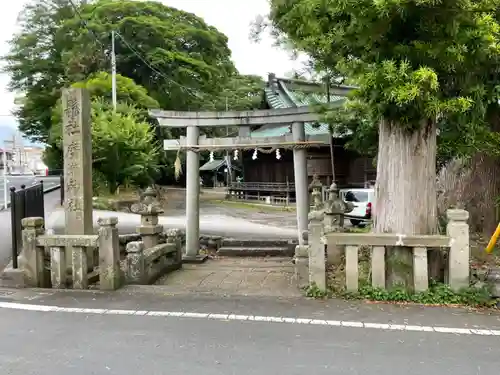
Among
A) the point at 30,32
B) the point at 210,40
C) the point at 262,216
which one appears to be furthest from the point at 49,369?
the point at 30,32

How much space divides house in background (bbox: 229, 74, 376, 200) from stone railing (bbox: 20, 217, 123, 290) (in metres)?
17.1

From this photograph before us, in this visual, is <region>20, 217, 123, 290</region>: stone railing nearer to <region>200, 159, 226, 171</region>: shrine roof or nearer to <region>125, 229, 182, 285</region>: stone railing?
<region>125, 229, 182, 285</region>: stone railing

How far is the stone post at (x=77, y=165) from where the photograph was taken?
7.94 m

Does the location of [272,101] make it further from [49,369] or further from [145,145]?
[49,369]

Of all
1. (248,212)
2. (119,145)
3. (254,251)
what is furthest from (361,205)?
(119,145)

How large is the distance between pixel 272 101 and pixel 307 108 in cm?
1940

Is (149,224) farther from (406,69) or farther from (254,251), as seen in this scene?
(406,69)

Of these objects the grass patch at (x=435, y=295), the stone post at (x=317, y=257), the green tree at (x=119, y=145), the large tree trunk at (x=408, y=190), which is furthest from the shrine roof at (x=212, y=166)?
the grass patch at (x=435, y=295)

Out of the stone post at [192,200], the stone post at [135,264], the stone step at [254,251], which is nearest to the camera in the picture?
the stone post at [135,264]

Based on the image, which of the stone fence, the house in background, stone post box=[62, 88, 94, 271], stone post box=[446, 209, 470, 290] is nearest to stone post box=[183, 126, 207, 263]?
stone post box=[62, 88, 94, 271]

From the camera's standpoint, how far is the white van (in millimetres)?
20531

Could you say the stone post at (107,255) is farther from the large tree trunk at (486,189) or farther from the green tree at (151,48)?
the green tree at (151,48)

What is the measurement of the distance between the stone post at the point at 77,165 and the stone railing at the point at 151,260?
33.1 inches

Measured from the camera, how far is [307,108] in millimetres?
11570
